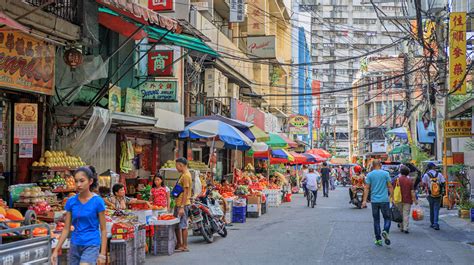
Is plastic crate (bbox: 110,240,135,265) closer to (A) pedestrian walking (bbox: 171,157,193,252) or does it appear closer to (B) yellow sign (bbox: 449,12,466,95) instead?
(A) pedestrian walking (bbox: 171,157,193,252)

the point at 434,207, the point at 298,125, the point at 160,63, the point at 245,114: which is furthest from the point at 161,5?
the point at 298,125

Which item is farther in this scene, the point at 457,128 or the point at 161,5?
the point at 457,128

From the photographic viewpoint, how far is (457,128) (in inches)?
794

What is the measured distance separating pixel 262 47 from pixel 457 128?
46.5ft

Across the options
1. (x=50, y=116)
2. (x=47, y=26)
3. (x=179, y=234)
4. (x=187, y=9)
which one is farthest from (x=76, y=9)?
(x=187, y=9)

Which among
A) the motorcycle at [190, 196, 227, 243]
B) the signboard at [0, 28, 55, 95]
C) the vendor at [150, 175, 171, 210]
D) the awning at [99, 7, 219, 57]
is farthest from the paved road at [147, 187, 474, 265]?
the awning at [99, 7, 219, 57]

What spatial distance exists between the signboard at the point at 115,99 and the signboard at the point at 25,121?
2.77 meters

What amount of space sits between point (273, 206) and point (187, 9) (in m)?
10.0

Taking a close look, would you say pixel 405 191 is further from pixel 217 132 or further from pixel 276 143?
pixel 276 143

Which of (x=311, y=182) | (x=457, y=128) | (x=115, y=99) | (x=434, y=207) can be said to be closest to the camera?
(x=115, y=99)

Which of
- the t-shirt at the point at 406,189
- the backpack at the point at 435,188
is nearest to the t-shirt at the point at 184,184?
the t-shirt at the point at 406,189

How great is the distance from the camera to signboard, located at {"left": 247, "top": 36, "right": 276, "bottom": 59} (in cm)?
3152

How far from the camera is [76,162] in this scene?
1178 centimetres

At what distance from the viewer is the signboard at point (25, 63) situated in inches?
374
